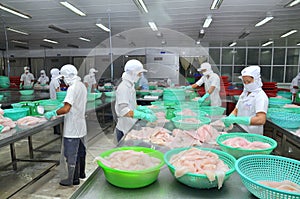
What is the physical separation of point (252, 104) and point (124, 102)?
4.32ft

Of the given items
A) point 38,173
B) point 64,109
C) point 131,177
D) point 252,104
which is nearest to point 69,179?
point 38,173

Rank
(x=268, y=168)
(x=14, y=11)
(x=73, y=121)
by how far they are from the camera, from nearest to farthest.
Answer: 1. (x=268, y=168)
2. (x=73, y=121)
3. (x=14, y=11)

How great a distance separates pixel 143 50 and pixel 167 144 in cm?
752

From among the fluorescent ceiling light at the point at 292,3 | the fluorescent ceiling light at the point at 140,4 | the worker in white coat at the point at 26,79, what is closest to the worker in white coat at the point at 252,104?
the fluorescent ceiling light at the point at 140,4

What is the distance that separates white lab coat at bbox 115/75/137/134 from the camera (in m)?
2.25

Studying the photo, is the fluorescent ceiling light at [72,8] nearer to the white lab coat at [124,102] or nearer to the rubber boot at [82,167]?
the white lab coat at [124,102]

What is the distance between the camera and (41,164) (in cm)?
331

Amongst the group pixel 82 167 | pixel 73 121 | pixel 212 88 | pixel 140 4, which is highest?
pixel 140 4

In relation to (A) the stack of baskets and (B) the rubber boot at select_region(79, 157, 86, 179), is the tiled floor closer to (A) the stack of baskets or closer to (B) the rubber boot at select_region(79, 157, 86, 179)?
(B) the rubber boot at select_region(79, 157, 86, 179)

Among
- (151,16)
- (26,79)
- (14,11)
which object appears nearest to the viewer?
(14,11)

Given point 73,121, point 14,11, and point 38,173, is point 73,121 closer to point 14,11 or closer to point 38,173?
point 38,173

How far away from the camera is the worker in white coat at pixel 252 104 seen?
5.99ft

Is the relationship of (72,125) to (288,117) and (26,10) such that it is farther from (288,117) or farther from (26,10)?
(26,10)

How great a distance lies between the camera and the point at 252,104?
2074mm
